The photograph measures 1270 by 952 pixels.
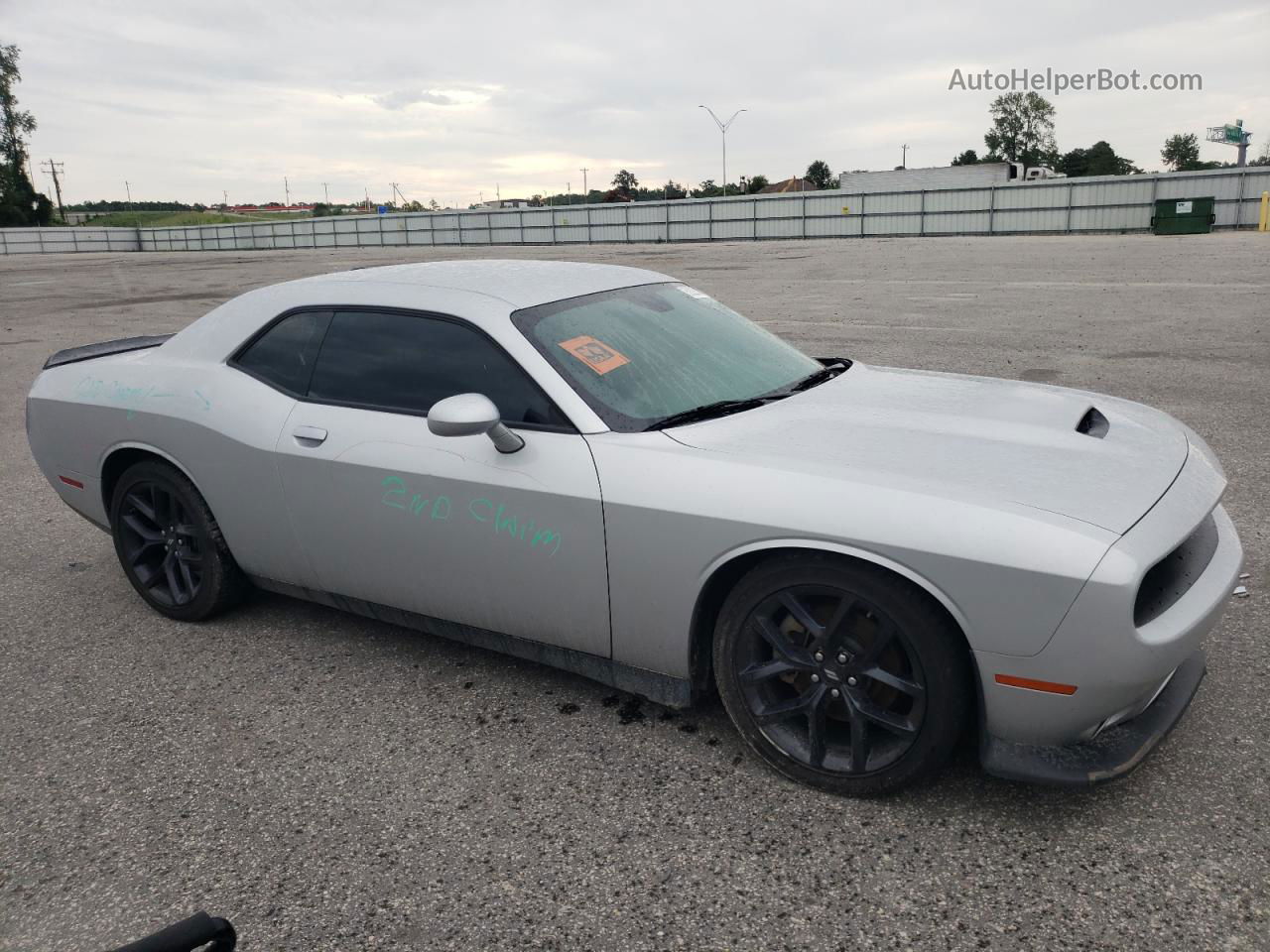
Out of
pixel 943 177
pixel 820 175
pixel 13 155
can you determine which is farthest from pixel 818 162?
pixel 13 155

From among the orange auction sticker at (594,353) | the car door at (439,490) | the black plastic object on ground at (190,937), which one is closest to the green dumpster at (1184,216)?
the orange auction sticker at (594,353)

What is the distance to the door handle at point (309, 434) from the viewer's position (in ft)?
11.2

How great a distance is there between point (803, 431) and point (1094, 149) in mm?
118795

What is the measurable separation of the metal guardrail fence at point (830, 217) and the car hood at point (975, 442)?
3776 centimetres

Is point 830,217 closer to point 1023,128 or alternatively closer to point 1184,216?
point 1184,216

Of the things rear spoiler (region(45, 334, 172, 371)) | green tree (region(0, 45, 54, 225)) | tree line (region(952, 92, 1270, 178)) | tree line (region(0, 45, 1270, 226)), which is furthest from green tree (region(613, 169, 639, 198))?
rear spoiler (region(45, 334, 172, 371))

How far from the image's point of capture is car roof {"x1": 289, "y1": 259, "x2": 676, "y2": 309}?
11.2ft

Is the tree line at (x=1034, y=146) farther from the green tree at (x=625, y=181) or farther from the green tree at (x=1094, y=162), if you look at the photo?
the green tree at (x=625, y=181)

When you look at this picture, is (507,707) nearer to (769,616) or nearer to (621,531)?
(621,531)

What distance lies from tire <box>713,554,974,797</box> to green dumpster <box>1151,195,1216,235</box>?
36666 millimetres

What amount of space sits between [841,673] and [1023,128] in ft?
378

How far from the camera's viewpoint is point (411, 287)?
139 inches

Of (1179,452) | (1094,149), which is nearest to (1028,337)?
(1179,452)

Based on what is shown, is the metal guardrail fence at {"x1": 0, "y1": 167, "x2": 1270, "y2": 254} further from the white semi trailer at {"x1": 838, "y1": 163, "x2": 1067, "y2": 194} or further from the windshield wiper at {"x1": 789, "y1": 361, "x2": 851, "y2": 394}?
the windshield wiper at {"x1": 789, "y1": 361, "x2": 851, "y2": 394}
